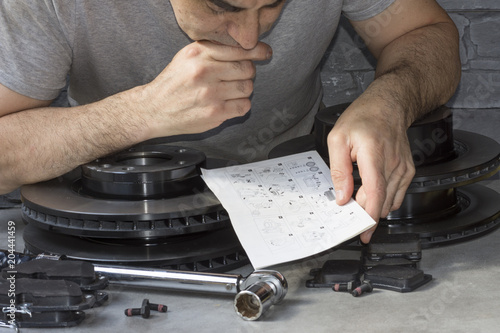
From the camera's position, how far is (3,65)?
1.18 metres

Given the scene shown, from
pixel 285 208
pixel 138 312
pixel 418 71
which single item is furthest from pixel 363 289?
pixel 418 71

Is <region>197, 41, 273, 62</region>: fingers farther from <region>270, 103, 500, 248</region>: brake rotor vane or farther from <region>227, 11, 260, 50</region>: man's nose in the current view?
<region>270, 103, 500, 248</region>: brake rotor vane

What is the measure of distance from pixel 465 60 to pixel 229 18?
0.91 metres

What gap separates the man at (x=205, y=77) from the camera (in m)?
1.03

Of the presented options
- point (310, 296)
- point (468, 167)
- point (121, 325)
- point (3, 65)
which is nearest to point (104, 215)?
point (121, 325)

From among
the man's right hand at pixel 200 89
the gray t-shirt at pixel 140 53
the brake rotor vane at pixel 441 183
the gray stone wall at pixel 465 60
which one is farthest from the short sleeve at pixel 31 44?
the gray stone wall at pixel 465 60

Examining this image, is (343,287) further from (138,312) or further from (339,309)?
(138,312)

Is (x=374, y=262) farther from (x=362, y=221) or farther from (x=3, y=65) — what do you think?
(x=3, y=65)

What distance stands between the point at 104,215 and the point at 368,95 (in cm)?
50

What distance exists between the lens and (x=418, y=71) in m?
1.31

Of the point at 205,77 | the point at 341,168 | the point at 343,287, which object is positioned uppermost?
the point at 205,77

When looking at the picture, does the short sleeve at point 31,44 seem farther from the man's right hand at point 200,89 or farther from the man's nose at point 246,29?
the man's nose at point 246,29

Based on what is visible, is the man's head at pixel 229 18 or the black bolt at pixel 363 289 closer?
the black bolt at pixel 363 289

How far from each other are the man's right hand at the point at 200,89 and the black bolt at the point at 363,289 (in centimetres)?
41
